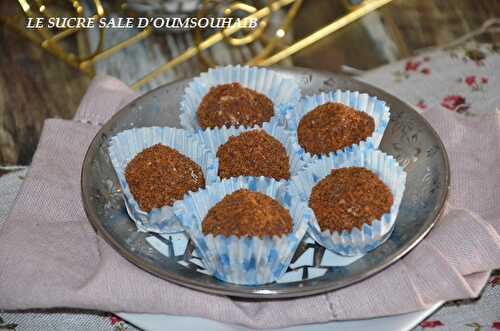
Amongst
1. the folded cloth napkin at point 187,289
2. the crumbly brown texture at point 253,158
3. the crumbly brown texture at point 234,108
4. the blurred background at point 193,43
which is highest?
the blurred background at point 193,43

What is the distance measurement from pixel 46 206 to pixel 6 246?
171mm

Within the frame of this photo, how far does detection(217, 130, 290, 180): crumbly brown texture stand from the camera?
5.00 feet

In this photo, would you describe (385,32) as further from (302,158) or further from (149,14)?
(302,158)

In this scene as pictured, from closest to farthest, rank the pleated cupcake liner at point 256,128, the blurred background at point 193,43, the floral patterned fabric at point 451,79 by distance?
the pleated cupcake liner at point 256,128
the floral patterned fabric at point 451,79
the blurred background at point 193,43

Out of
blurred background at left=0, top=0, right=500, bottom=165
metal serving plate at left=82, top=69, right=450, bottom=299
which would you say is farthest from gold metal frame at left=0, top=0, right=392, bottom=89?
metal serving plate at left=82, top=69, right=450, bottom=299

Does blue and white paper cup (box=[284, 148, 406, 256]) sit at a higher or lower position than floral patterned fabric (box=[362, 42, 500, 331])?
lower

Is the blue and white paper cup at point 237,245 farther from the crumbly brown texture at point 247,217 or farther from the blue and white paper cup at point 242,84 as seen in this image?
the blue and white paper cup at point 242,84

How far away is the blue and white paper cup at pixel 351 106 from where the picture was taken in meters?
1.63

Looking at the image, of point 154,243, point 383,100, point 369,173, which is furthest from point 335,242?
point 383,100

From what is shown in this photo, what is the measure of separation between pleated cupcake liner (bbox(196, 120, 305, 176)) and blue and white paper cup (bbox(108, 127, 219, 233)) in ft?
0.11

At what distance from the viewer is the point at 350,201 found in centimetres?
140

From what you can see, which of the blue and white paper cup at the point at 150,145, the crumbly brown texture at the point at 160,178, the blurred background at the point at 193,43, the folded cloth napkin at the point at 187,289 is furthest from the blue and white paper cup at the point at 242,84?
the blurred background at the point at 193,43

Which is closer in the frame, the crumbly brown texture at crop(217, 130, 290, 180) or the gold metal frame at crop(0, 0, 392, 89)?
the crumbly brown texture at crop(217, 130, 290, 180)

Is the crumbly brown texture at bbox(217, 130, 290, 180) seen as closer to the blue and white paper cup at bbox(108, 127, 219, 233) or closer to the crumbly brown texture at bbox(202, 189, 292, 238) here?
the blue and white paper cup at bbox(108, 127, 219, 233)
